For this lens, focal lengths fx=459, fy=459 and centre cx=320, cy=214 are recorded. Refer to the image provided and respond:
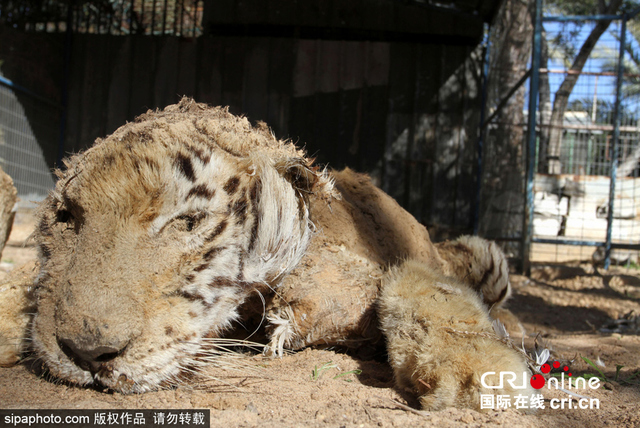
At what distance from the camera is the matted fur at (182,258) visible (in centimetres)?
165

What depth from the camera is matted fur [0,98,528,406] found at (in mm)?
1646

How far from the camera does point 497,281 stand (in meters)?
3.63

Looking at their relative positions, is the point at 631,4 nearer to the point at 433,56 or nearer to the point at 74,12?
the point at 433,56

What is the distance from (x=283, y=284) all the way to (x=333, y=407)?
751mm

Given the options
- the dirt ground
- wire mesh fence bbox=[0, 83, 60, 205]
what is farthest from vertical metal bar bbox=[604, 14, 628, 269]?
wire mesh fence bbox=[0, 83, 60, 205]

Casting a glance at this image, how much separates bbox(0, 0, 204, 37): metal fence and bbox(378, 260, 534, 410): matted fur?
26.0 ft

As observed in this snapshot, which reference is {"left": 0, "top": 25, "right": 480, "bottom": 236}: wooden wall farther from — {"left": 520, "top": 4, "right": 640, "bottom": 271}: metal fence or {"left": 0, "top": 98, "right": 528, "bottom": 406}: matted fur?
{"left": 0, "top": 98, "right": 528, "bottom": 406}: matted fur

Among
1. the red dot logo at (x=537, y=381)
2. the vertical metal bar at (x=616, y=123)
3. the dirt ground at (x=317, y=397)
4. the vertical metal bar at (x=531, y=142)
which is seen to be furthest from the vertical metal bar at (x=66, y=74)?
the vertical metal bar at (x=616, y=123)

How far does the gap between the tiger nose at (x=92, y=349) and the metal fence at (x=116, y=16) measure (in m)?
8.08

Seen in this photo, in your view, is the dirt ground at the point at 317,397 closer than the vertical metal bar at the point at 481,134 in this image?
Yes

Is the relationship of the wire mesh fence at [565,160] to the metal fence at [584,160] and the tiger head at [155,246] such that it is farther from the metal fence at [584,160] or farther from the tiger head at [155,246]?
the tiger head at [155,246]

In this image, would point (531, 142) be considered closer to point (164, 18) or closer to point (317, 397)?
point (317, 397)

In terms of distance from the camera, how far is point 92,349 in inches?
61.2

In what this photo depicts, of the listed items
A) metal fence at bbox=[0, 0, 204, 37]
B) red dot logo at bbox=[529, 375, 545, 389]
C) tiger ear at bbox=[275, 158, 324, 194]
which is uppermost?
metal fence at bbox=[0, 0, 204, 37]
